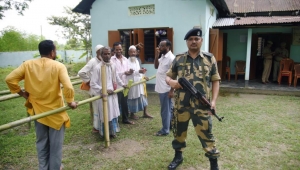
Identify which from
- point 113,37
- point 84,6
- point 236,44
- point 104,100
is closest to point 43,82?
point 104,100

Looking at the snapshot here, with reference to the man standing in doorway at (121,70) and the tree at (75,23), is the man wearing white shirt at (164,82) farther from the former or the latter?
the tree at (75,23)

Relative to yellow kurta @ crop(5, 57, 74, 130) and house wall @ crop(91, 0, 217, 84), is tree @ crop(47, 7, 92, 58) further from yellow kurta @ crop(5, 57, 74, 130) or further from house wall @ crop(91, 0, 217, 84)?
yellow kurta @ crop(5, 57, 74, 130)

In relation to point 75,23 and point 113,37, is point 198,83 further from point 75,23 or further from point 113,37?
Result: point 75,23

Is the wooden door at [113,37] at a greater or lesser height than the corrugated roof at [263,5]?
lesser

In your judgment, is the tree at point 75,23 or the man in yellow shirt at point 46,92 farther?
the tree at point 75,23

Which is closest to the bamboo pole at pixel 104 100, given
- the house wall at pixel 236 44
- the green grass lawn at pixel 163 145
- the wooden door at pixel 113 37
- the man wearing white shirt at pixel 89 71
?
the green grass lawn at pixel 163 145

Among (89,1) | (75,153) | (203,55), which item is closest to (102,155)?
(75,153)

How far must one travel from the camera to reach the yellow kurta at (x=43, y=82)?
2.46m

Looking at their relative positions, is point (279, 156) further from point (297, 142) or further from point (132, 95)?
point (132, 95)

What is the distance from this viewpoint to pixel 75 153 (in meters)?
3.65

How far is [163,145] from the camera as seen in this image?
3.87 metres

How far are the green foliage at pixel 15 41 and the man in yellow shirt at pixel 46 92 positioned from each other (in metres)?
20.1

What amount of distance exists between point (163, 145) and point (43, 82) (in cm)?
225

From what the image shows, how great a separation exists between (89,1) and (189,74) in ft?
23.6
